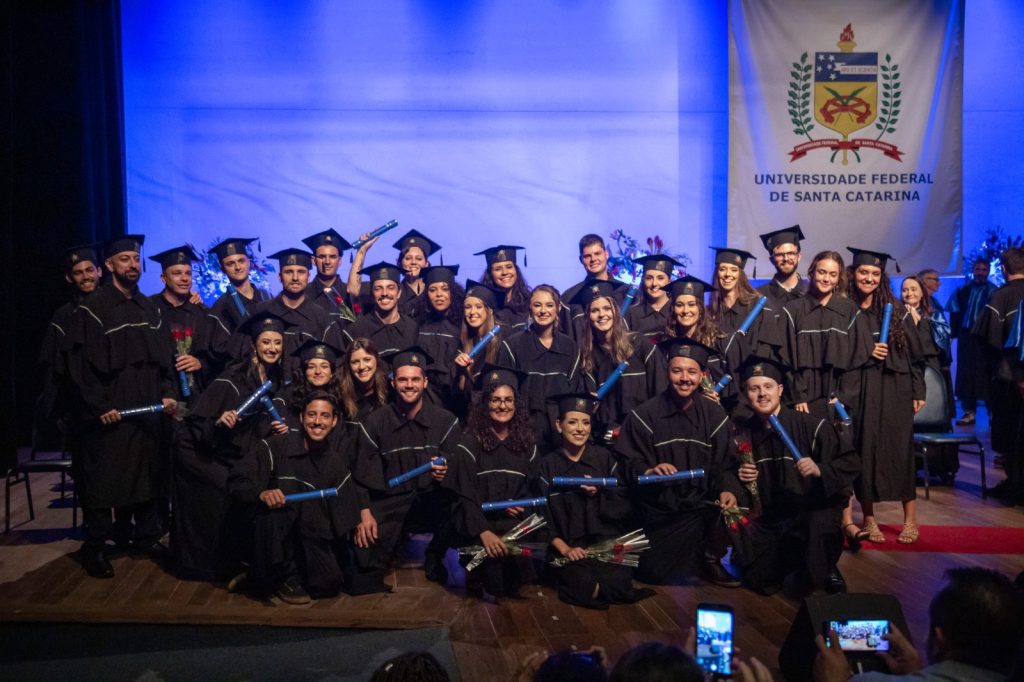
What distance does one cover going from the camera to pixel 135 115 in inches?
370

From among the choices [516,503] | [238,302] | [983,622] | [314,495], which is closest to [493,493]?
[516,503]

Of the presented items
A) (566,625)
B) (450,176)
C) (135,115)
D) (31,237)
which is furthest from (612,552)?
(135,115)

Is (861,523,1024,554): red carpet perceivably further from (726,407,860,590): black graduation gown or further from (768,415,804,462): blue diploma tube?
(768,415,804,462): blue diploma tube

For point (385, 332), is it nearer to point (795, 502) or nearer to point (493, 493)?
point (493, 493)

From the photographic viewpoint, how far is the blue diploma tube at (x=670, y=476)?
16.2ft

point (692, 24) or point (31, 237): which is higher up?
point (692, 24)

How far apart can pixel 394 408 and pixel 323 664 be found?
182 cm

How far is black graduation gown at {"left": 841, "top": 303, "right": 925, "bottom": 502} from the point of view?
5.75 metres

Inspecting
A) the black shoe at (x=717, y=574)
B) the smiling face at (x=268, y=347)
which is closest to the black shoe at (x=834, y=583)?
the black shoe at (x=717, y=574)

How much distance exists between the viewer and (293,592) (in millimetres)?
4727

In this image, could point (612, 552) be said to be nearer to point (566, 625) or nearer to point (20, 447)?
point (566, 625)

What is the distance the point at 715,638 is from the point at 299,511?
2.66 meters

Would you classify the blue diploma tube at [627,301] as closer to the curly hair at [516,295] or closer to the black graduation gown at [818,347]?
the curly hair at [516,295]

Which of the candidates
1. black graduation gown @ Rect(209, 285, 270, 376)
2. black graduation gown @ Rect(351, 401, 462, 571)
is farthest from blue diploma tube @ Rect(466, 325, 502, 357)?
black graduation gown @ Rect(209, 285, 270, 376)
